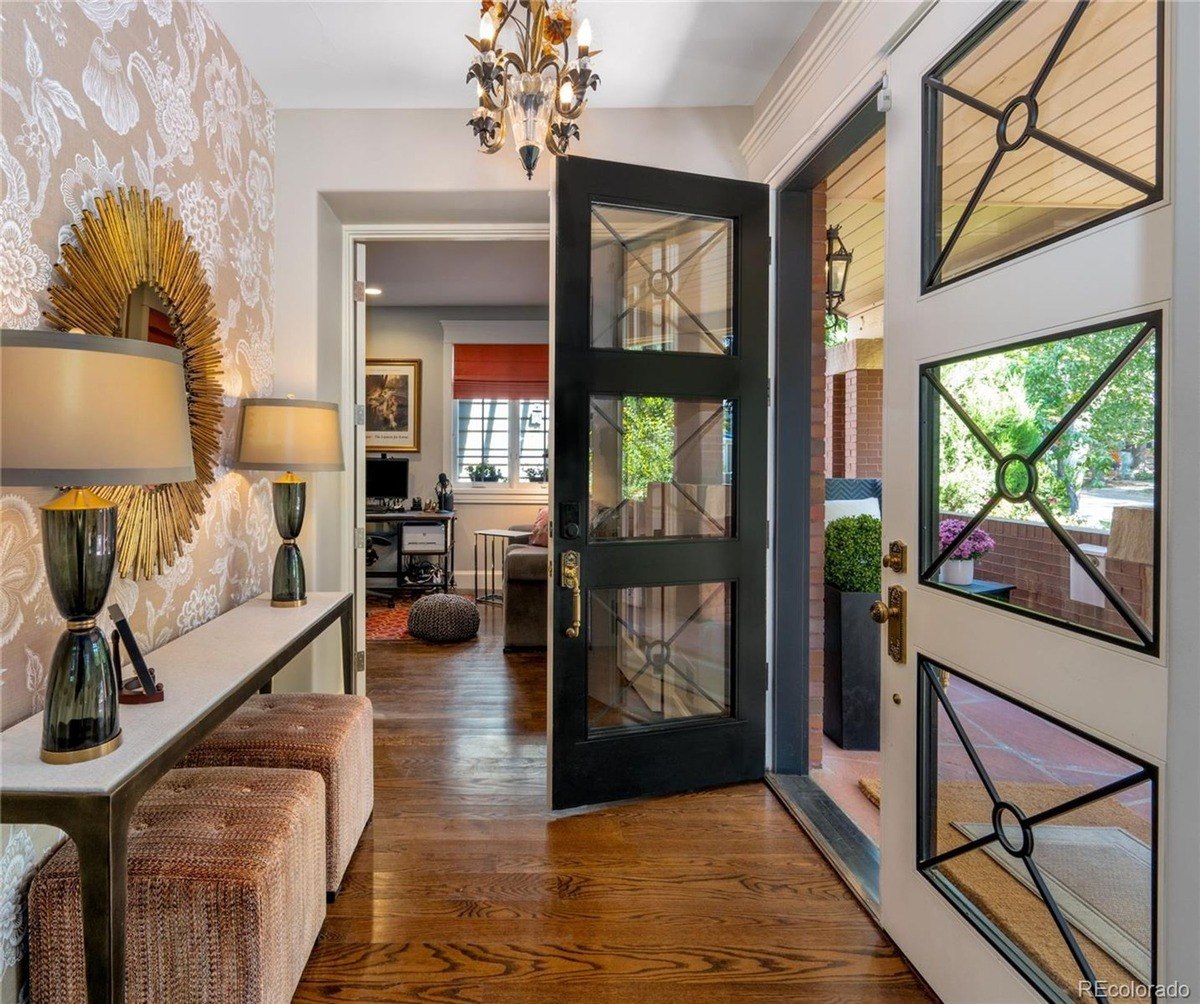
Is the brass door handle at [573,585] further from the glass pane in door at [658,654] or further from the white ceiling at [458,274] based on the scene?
the white ceiling at [458,274]

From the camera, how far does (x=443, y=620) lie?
4492mm

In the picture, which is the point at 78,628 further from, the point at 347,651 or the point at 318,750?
the point at 347,651

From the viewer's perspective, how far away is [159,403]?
119 cm

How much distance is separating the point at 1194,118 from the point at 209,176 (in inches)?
102

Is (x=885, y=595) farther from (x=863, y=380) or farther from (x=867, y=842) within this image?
(x=863, y=380)

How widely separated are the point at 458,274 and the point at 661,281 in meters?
3.48

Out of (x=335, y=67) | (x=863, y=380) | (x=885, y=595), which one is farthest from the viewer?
(x=863, y=380)

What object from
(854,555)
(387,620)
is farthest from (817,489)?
(387,620)

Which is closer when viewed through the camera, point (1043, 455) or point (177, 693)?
point (1043, 455)

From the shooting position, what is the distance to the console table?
1.06 meters

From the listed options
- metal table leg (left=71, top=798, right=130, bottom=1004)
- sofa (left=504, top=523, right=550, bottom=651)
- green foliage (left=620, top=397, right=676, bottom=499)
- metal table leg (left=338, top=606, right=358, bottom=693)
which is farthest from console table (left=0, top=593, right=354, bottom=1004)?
sofa (left=504, top=523, right=550, bottom=651)

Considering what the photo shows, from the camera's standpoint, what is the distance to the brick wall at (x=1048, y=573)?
1049 millimetres

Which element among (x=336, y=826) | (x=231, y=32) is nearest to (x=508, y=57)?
(x=231, y=32)

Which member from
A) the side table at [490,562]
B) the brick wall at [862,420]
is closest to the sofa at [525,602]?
the side table at [490,562]
